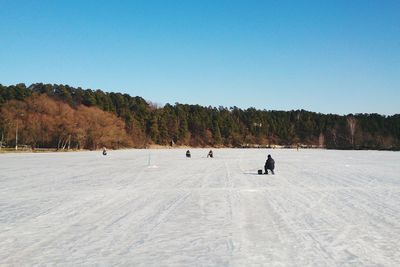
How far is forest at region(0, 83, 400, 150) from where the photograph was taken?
288ft

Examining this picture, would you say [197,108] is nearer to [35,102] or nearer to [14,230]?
[35,102]

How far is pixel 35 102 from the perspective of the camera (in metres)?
91.2

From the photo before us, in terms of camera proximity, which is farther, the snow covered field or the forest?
the forest

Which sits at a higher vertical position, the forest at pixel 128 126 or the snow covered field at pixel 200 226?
the forest at pixel 128 126

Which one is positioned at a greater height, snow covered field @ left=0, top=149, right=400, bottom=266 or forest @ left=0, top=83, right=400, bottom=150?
forest @ left=0, top=83, right=400, bottom=150

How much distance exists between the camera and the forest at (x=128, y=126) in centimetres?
8775

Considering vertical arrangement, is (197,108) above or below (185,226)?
above

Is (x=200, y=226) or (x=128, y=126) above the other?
(x=128, y=126)

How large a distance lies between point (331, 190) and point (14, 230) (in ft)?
42.3

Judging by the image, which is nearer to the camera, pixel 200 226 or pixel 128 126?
pixel 200 226

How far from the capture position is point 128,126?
13500cm

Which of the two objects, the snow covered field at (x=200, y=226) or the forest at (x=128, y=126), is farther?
A: the forest at (x=128, y=126)

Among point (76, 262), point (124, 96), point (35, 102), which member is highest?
point (124, 96)

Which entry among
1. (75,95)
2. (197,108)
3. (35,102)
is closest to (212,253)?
(35,102)
